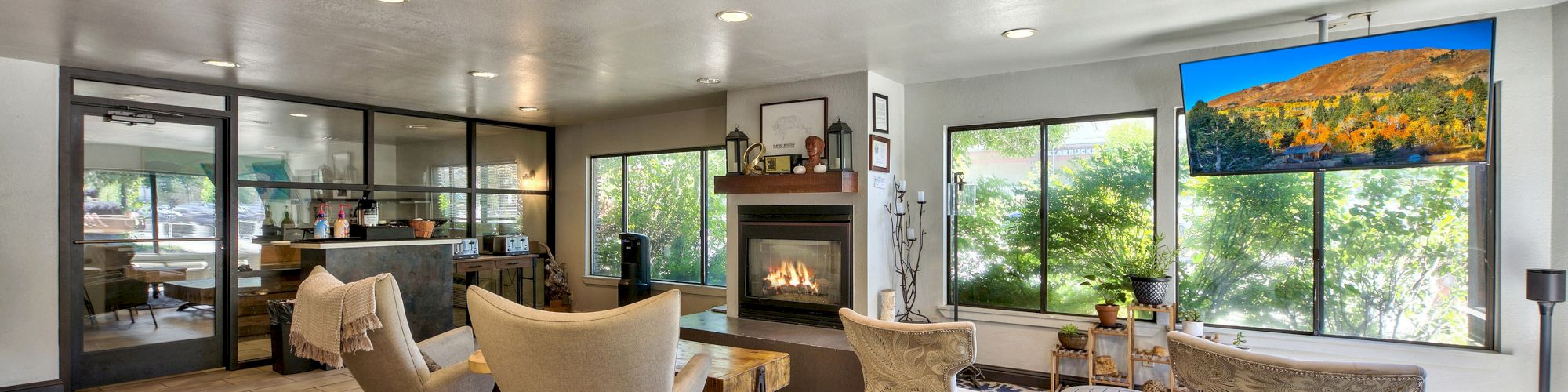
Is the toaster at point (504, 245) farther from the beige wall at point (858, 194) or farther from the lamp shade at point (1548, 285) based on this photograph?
the lamp shade at point (1548, 285)

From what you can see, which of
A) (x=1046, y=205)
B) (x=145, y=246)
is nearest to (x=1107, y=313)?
(x=1046, y=205)

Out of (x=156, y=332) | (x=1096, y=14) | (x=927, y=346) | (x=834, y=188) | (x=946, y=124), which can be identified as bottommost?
(x=156, y=332)

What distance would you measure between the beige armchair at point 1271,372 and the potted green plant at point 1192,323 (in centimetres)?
187

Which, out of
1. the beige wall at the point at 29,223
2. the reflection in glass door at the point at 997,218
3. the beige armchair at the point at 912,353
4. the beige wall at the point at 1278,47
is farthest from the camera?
the reflection in glass door at the point at 997,218

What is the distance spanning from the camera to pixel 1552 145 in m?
3.56

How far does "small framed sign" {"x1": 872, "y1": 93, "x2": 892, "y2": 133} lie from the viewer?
509 centimetres

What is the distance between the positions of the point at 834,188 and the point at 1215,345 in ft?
9.11

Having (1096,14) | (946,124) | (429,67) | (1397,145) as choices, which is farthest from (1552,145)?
(429,67)

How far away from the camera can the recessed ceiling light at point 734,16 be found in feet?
11.5

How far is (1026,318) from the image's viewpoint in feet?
16.4

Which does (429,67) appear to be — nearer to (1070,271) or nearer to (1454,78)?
(1070,271)

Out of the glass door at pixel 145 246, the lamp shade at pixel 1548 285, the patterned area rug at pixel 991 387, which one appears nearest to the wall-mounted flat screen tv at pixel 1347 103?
the lamp shade at pixel 1548 285

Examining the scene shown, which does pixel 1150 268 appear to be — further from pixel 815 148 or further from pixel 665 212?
pixel 665 212

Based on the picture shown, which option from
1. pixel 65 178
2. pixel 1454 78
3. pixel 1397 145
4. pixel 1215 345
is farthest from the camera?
pixel 65 178
